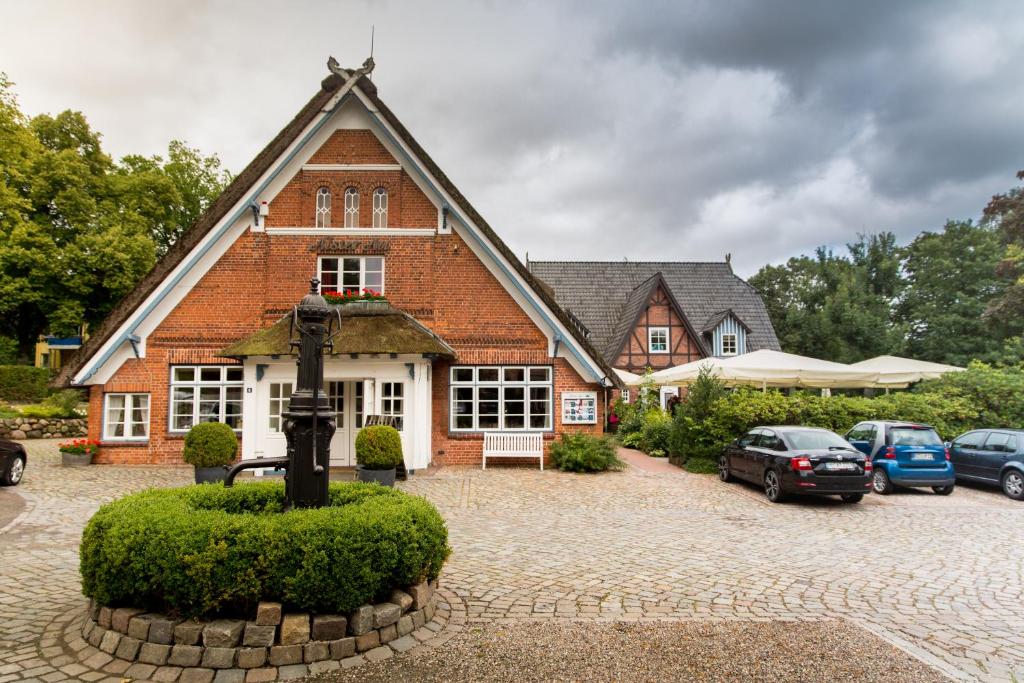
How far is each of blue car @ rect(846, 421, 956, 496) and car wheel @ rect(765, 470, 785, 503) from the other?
2526 mm

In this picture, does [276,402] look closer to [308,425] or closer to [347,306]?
[347,306]

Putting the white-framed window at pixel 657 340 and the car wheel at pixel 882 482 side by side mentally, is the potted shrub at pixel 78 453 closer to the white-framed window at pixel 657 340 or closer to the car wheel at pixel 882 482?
the car wheel at pixel 882 482

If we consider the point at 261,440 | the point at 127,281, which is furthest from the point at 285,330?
the point at 127,281

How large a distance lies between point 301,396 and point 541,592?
9.69 feet

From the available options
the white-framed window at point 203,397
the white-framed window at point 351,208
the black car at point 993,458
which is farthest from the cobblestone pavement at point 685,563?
the white-framed window at point 351,208

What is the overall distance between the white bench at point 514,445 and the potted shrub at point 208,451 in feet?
19.0

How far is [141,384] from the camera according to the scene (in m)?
14.5

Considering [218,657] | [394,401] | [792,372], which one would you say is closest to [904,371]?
[792,372]

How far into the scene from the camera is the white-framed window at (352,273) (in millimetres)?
15156

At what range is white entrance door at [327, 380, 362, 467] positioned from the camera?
46.6 ft

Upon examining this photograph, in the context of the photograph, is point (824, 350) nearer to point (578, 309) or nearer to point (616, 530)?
point (578, 309)

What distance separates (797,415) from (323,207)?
1310 cm

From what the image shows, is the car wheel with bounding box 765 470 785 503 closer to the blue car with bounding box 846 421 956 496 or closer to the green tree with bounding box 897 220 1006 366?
the blue car with bounding box 846 421 956 496

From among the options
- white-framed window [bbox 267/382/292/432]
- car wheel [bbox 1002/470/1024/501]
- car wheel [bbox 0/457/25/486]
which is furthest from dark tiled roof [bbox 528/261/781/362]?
car wheel [bbox 0/457/25/486]
